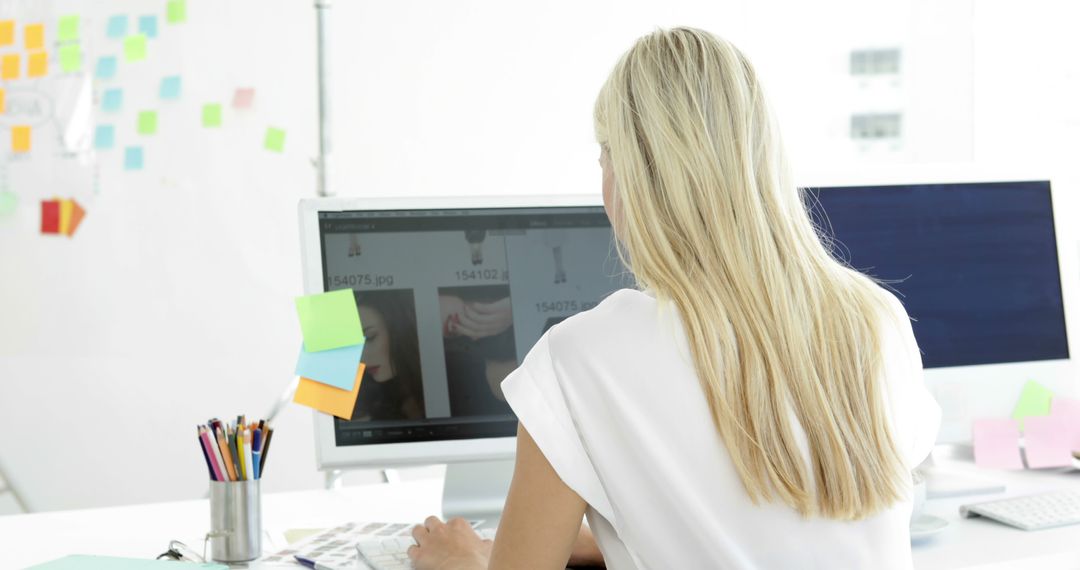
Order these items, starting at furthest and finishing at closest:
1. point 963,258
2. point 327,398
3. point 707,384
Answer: point 963,258, point 327,398, point 707,384

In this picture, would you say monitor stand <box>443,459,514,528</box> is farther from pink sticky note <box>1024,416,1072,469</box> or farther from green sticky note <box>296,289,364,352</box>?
pink sticky note <box>1024,416,1072,469</box>

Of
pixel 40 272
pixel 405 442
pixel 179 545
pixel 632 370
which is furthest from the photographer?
pixel 40 272

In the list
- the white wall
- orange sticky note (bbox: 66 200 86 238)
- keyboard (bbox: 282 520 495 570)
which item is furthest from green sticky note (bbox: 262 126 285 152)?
keyboard (bbox: 282 520 495 570)

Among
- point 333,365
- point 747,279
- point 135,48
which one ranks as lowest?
point 333,365

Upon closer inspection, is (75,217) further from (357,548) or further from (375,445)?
(357,548)

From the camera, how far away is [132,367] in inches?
107

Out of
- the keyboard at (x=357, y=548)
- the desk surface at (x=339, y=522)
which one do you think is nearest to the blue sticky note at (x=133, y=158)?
the desk surface at (x=339, y=522)

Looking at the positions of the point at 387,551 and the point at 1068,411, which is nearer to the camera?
the point at 387,551

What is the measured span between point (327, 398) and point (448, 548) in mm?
283

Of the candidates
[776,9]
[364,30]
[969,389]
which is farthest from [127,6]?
[969,389]

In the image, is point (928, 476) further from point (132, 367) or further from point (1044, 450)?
point (132, 367)

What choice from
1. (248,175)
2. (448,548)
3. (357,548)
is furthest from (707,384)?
(248,175)

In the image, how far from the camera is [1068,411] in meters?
1.53

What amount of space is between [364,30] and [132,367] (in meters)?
1.08
